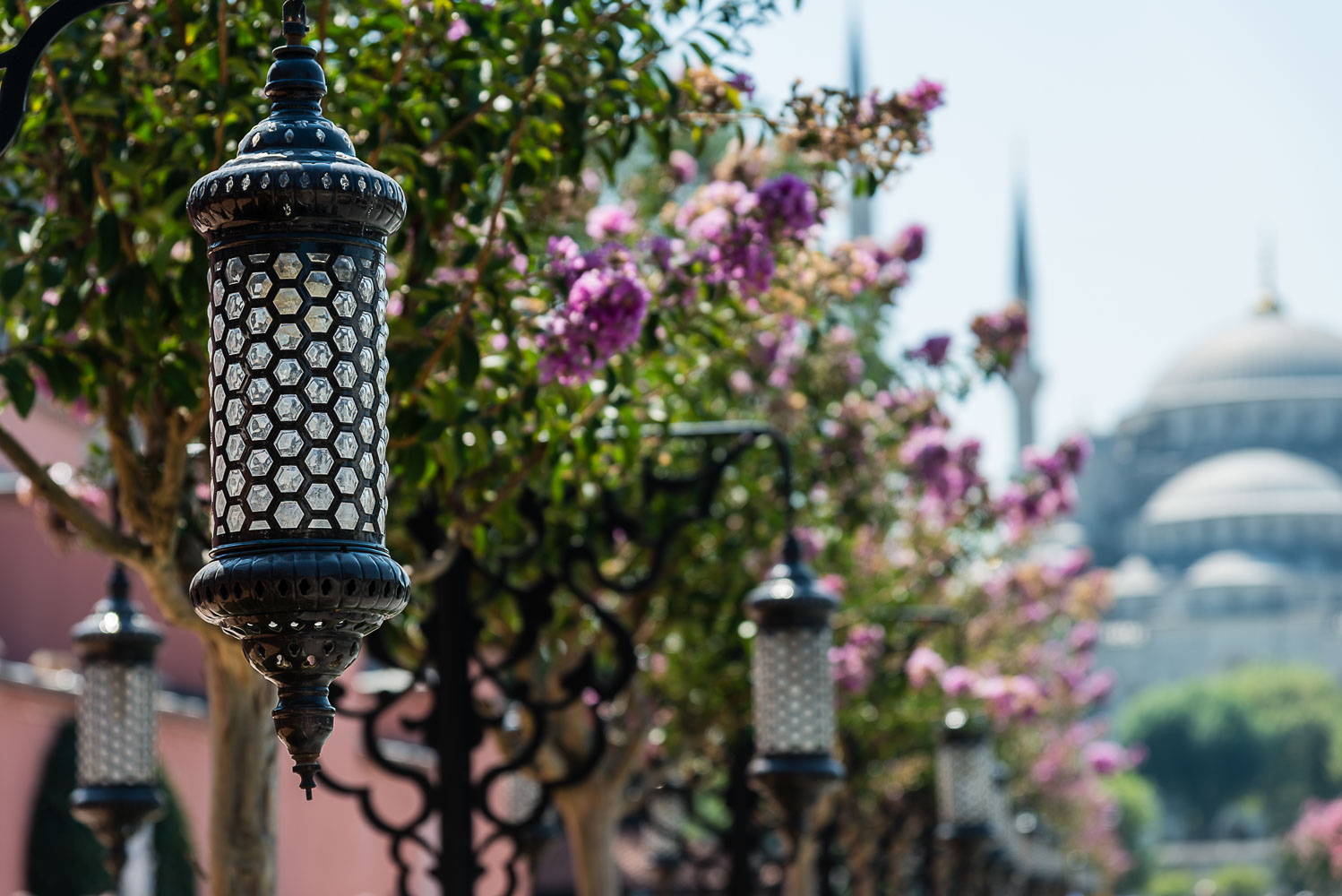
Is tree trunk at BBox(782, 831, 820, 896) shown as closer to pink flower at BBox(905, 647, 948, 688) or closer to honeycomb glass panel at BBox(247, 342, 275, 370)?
pink flower at BBox(905, 647, 948, 688)

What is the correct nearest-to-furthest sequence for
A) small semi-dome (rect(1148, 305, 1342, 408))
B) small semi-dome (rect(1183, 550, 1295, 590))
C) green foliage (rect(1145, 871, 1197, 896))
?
green foliage (rect(1145, 871, 1197, 896)) → small semi-dome (rect(1183, 550, 1295, 590)) → small semi-dome (rect(1148, 305, 1342, 408))

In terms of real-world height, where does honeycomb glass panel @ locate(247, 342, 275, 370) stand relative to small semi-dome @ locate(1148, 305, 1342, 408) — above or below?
below

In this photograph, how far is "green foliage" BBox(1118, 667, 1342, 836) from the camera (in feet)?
308

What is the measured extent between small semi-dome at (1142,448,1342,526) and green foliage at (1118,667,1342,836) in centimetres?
1790

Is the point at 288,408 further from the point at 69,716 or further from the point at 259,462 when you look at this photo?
the point at 69,716

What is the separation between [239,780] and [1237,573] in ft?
356

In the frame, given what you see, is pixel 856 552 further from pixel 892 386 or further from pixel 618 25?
pixel 618 25

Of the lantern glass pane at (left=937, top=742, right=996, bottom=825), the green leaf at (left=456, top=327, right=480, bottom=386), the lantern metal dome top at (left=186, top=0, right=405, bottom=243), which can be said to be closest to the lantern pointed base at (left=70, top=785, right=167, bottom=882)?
the green leaf at (left=456, top=327, right=480, bottom=386)

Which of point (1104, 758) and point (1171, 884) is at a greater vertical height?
point (1104, 758)

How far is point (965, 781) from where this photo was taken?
540 inches

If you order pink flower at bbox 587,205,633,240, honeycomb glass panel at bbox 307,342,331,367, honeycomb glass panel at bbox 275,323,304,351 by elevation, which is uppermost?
pink flower at bbox 587,205,633,240

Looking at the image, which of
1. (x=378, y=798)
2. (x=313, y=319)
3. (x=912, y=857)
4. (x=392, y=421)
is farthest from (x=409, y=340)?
(x=912, y=857)

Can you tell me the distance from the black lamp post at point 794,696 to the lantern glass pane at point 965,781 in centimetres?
602

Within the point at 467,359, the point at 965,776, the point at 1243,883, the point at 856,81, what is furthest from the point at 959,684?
the point at 1243,883
